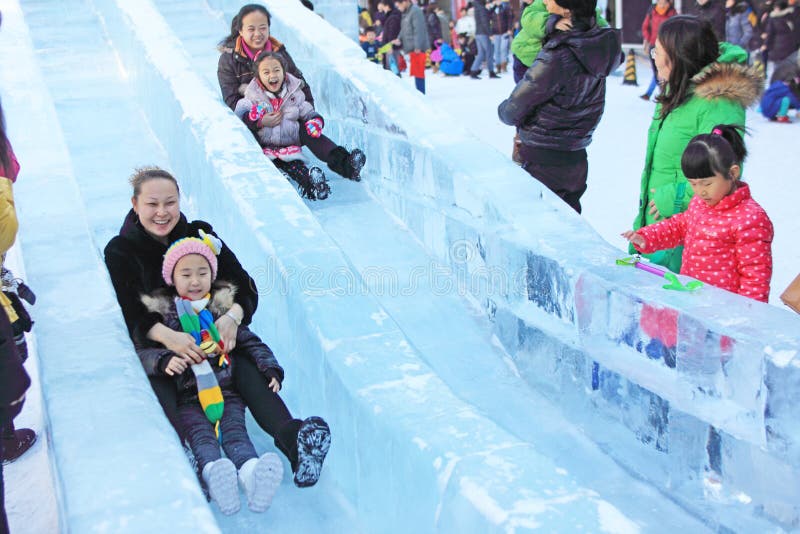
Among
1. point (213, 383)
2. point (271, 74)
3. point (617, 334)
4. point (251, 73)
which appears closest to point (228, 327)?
point (213, 383)

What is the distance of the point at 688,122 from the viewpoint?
3.48 meters

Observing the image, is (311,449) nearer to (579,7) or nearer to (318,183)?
(579,7)

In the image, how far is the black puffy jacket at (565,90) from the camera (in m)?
4.08

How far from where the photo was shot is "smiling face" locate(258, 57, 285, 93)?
5070mm

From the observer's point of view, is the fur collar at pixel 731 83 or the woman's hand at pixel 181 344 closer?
the woman's hand at pixel 181 344

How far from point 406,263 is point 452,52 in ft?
41.0

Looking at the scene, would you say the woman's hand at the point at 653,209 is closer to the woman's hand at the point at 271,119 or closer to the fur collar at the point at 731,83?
the fur collar at the point at 731,83

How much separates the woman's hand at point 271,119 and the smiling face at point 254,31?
631 millimetres

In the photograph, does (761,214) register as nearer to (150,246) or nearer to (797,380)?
(797,380)

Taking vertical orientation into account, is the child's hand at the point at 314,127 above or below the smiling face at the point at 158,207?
below

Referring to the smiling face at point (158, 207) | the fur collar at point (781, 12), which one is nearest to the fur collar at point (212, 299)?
the smiling face at point (158, 207)

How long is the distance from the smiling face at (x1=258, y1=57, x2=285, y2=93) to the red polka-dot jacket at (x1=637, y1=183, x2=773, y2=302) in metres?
2.65

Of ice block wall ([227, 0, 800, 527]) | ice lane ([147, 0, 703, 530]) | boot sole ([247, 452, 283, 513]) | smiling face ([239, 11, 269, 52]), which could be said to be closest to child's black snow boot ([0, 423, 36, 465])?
boot sole ([247, 452, 283, 513])

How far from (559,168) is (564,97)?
0.37 meters
